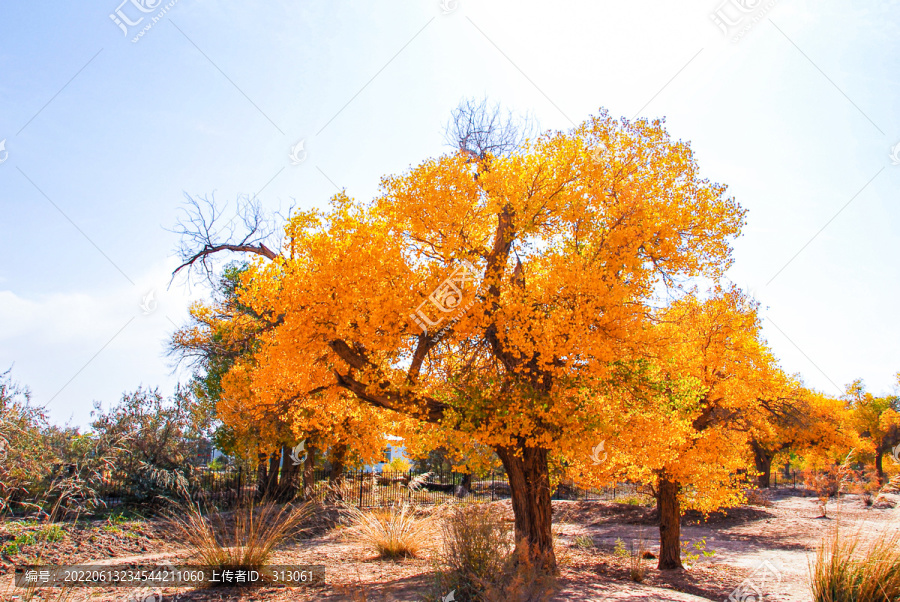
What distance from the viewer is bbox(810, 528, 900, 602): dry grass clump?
5.46 meters

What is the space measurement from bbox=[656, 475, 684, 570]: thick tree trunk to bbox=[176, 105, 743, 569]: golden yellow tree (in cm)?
325

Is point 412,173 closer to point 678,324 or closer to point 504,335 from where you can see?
point 504,335

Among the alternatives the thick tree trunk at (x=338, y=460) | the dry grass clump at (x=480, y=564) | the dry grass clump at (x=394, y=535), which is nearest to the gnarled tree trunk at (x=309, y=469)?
the thick tree trunk at (x=338, y=460)

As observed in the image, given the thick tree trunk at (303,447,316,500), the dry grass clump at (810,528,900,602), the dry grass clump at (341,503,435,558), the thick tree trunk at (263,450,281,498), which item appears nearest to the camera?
the dry grass clump at (810,528,900,602)

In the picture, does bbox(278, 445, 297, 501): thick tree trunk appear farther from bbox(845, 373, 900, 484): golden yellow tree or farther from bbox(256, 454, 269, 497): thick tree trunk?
bbox(845, 373, 900, 484): golden yellow tree

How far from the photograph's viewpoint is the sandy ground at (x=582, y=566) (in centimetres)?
738

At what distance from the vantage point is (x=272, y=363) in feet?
33.0

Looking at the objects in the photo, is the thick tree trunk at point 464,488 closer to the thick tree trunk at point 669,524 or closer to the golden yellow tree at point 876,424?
the thick tree trunk at point 669,524

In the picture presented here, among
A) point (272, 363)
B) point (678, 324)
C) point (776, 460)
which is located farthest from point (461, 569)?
point (776, 460)

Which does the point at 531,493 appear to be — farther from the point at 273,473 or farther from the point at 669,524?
the point at 273,473

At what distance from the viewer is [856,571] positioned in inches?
227

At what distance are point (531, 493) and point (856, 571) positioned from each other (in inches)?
199

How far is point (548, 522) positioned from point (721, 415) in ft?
19.2

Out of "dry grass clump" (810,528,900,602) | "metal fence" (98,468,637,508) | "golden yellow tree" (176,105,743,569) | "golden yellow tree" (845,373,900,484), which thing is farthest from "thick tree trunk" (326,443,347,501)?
"golden yellow tree" (845,373,900,484)
